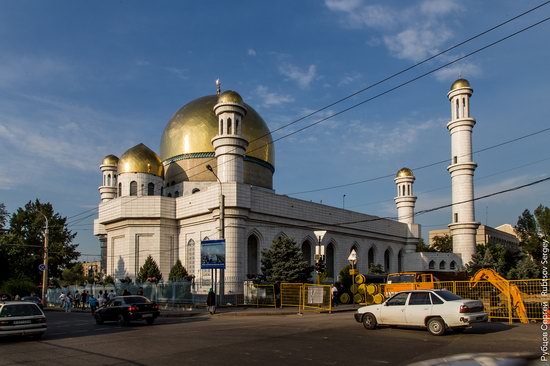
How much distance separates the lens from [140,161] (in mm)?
47375

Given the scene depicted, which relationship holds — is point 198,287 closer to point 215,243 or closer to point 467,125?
point 215,243

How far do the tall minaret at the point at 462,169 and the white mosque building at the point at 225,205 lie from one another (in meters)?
→ 0.10

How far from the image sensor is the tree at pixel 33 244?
5484 centimetres

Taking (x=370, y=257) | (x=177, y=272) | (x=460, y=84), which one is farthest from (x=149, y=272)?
(x=460, y=84)

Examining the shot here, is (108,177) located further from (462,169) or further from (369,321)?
(369,321)

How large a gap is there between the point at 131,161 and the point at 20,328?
32169 mm

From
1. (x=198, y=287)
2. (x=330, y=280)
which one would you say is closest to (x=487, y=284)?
(x=198, y=287)

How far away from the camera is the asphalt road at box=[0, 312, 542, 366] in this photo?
11.3 m

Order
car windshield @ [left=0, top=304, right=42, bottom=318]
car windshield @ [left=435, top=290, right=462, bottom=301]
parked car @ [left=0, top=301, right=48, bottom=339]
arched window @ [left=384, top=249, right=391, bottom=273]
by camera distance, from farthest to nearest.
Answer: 1. arched window @ [left=384, top=249, right=391, bottom=273]
2. car windshield @ [left=0, top=304, right=42, bottom=318]
3. parked car @ [left=0, top=301, right=48, bottom=339]
4. car windshield @ [left=435, top=290, right=462, bottom=301]

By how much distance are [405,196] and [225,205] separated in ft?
94.3

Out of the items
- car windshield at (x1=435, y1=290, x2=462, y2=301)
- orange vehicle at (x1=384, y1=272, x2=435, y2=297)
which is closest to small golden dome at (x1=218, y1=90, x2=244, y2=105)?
orange vehicle at (x1=384, y1=272, x2=435, y2=297)

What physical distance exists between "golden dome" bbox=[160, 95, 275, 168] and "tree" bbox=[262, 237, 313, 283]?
13103 mm

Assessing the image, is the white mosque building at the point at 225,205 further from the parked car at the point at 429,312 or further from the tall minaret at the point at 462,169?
the parked car at the point at 429,312

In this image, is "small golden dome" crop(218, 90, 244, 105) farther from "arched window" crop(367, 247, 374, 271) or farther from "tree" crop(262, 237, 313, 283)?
"arched window" crop(367, 247, 374, 271)
